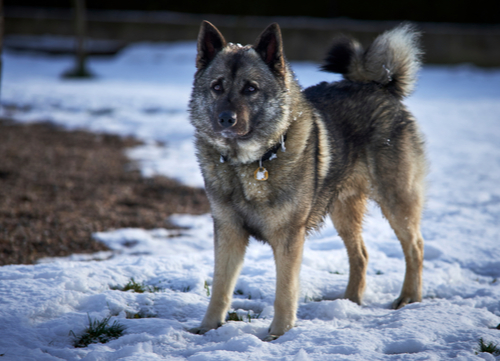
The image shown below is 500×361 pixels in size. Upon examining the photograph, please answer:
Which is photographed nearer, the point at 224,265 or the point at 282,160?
the point at 282,160

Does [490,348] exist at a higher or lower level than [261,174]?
lower

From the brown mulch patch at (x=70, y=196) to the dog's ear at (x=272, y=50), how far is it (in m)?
2.66

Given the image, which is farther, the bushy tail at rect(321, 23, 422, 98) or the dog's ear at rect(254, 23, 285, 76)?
the bushy tail at rect(321, 23, 422, 98)

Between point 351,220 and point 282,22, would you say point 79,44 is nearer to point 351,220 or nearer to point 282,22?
point 282,22

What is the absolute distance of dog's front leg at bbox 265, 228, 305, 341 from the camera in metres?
2.78

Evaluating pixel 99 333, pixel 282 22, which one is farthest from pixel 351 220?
pixel 282 22

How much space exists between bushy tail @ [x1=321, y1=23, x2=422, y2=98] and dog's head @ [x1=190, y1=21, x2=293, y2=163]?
947 mm

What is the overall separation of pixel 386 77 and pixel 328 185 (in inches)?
44.8

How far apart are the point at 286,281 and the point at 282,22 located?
16.3 meters

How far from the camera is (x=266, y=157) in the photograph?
2.83m

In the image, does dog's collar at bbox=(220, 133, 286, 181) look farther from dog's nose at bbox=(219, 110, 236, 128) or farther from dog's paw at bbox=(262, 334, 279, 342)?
dog's paw at bbox=(262, 334, 279, 342)

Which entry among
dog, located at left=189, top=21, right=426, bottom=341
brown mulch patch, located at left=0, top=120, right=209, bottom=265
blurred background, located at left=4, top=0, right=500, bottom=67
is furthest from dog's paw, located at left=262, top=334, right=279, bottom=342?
blurred background, located at left=4, top=0, right=500, bottom=67

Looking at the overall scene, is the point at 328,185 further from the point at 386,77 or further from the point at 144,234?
the point at 144,234

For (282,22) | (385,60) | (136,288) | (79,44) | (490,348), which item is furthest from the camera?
(282,22)
